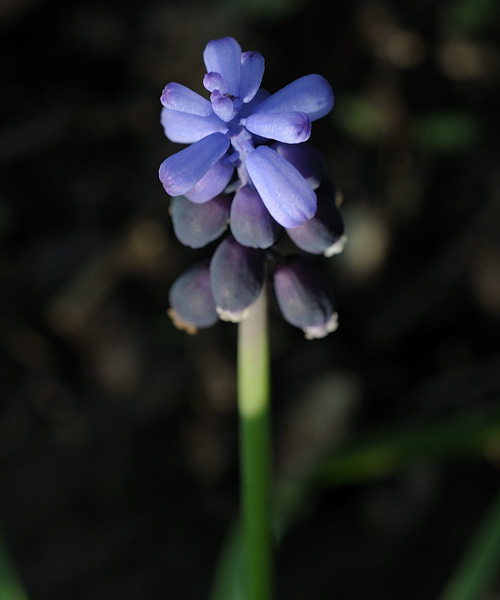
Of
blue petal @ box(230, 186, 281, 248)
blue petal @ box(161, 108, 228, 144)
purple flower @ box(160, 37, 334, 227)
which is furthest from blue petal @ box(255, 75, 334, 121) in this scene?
blue petal @ box(230, 186, 281, 248)

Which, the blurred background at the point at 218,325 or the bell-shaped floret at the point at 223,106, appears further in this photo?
the blurred background at the point at 218,325

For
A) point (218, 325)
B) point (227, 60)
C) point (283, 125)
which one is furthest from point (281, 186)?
point (218, 325)

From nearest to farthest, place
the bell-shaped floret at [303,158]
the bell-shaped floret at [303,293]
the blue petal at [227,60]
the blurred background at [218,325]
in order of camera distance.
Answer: the blue petal at [227,60] < the bell-shaped floret at [303,158] < the bell-shaped floret at [303,293] < the blurred background at [218,325]

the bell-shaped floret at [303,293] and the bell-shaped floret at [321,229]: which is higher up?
the bell-shaped floret at [321,229]

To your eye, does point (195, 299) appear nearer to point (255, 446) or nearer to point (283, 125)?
point (255, 446)

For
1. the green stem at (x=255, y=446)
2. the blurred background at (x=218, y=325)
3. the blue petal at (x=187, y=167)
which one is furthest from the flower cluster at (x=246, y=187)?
the blurred background at (x=218, y=325)

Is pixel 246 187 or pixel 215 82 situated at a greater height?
pixel 215 82

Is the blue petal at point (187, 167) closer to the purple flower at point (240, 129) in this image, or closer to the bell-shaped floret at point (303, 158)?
the purple flower at point (240, 129)

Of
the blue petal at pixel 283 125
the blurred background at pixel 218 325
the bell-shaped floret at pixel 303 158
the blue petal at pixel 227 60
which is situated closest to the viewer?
the blue petal at pixel 283 125
